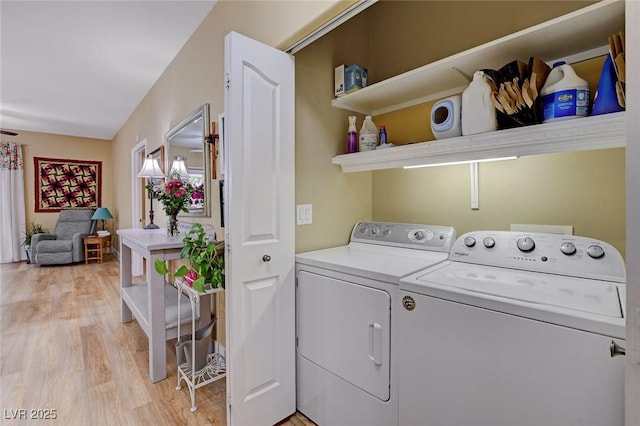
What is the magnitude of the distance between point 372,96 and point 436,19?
569 millimetres

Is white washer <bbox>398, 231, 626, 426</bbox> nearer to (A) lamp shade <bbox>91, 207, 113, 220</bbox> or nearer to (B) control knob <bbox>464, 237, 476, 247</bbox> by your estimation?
(B) control knob <bbox>464, 237, 476, 247</bbox>

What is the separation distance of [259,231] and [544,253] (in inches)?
50.0

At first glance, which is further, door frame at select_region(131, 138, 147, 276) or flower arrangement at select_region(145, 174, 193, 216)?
door frame at select_region(131, 138, 147, 276)

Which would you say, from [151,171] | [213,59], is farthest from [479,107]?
[151,171]

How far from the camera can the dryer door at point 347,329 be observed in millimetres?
1277

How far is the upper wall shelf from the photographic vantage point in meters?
1.10

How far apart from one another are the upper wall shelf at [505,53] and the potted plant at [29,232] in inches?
274

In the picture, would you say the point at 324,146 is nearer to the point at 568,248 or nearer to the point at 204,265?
the point at 204,265

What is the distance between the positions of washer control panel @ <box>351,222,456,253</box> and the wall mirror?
1.32 m

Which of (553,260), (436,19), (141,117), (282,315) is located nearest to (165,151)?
(141,117)

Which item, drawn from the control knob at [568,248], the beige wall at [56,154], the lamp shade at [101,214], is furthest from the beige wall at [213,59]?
the beige wall at [56,154]

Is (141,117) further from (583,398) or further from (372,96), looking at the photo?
(583,398)

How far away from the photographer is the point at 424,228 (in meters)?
1.73

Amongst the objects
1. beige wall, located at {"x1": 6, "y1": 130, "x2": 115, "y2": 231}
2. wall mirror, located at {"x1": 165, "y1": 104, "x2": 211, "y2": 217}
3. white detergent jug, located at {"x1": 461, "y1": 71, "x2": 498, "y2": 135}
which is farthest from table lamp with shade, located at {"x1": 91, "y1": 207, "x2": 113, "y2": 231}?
white detergent jug, located at {"x1": 461, "y1": 71, "x2": 498, "y2": 135}
